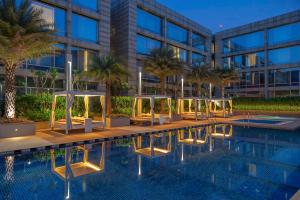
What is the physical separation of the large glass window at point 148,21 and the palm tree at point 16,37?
1971cm

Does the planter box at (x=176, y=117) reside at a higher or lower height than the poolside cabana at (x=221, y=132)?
higher

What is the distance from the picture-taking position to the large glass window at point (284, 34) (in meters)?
36.3

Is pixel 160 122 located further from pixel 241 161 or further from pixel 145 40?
pixel 145 40

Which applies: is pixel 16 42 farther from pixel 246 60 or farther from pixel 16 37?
pixel 246 60

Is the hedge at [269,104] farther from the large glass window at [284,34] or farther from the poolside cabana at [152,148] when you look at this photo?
the poolside cabana at [152,148]

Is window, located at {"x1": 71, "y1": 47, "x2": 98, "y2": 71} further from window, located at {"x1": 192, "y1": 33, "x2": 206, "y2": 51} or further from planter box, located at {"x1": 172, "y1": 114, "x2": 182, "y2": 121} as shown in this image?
window, located at {"x1": 192, "y1": 33, "x2": 206, "y2": 51}

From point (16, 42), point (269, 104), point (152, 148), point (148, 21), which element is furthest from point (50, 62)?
point (269, 104)

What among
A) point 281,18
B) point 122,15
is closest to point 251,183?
point 122,15

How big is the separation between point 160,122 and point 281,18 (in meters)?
32.8

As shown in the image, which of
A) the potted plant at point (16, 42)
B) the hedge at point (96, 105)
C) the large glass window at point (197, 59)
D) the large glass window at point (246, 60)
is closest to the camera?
the potted plant at point (16, 42)

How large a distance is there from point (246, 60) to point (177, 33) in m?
14.6

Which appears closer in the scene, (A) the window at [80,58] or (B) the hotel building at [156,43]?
(B) the hotel building at [156,43]

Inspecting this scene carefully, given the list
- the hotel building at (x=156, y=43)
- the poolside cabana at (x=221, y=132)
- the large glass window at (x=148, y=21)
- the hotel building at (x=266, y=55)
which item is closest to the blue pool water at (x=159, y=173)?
the poolside cabana at (x=221, y=132)

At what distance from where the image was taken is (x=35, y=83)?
72.2 feet
